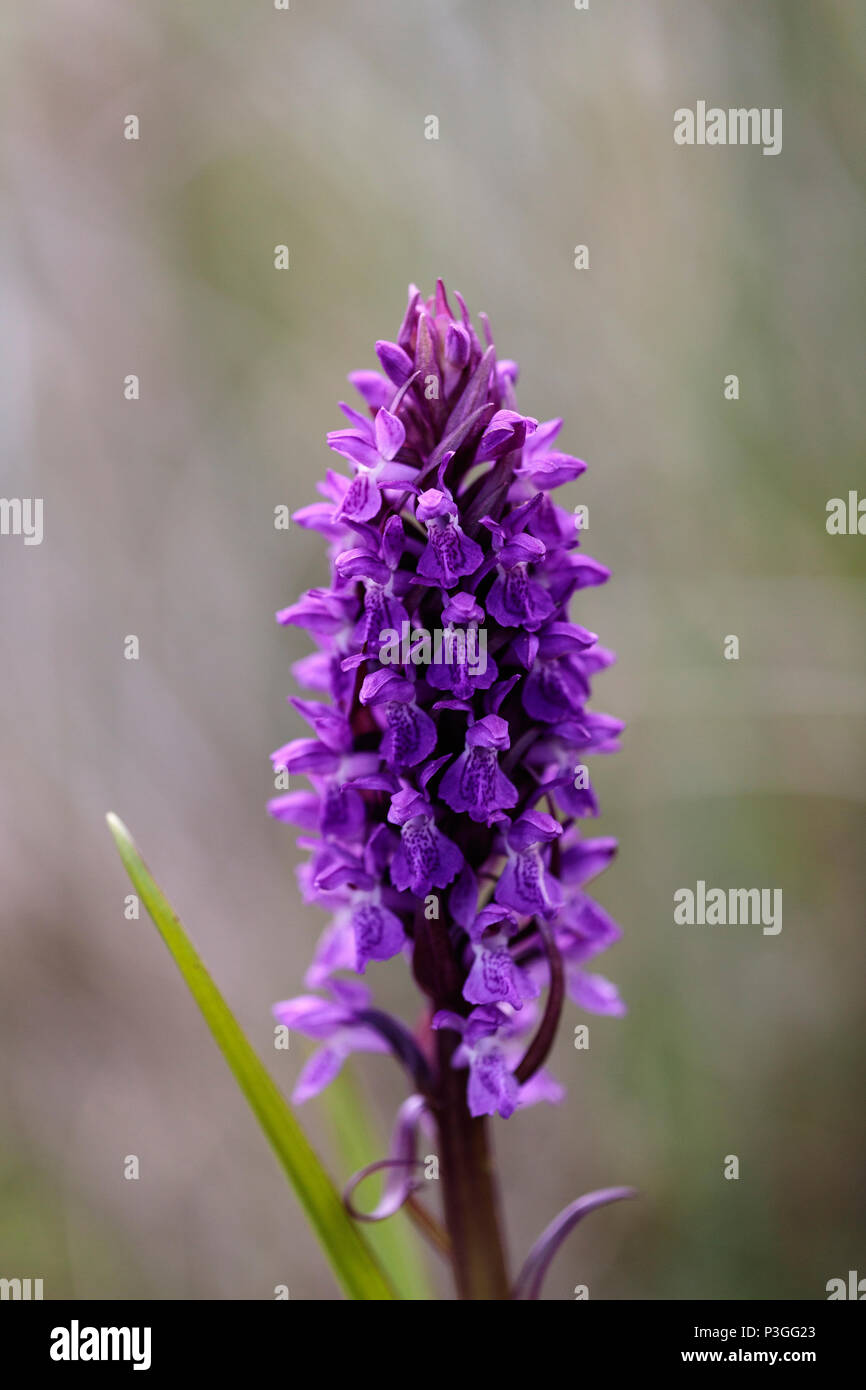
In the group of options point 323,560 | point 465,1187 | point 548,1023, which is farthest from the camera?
point 323,560

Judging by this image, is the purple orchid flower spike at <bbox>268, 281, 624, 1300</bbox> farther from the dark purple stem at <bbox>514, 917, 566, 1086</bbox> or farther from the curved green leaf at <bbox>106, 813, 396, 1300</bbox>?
the curved green leaf at <bbox>106, 813, 396, 1300</bbox>

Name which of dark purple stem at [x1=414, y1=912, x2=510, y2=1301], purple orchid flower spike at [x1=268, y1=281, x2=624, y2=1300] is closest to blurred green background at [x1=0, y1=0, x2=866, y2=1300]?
dark purple stem at [x1=414, y1=912, x2=510, y2=1301]

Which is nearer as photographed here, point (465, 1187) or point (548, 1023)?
point (548, 1023)

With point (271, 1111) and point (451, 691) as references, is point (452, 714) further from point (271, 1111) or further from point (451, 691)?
point (271, 1111)

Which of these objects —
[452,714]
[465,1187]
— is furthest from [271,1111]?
[452,714]

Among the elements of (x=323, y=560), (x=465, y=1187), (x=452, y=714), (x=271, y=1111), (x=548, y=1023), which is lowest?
(x=465, y=1187)

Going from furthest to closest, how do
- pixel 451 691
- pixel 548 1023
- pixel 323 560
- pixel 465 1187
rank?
pixel 323 560 < pixel 465 1187 < pixel 548 1023 < pixel 451 691

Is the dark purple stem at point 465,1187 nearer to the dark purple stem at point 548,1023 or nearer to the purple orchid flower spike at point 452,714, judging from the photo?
the purple orchid flower spike at point 452,714

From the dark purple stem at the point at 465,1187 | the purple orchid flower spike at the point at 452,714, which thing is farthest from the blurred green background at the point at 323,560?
the purple orchid flower spike at the point at 452,714
